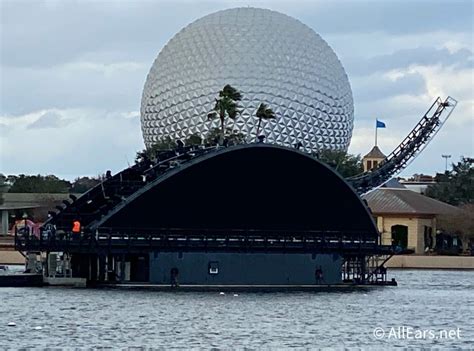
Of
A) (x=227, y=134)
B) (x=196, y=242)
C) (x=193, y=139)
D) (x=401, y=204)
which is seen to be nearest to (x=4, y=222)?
(x=193, y=139)

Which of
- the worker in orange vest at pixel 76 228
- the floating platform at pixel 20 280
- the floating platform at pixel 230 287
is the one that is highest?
the worker in orange vest at pixel 76 228

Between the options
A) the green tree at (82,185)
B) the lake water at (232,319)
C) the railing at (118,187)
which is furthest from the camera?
the green tree at (82,185)

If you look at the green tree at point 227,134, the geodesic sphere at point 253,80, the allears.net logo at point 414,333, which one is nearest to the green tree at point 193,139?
the green tree at point 227,134

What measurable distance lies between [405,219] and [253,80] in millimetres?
17303

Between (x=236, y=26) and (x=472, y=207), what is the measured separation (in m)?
25.4

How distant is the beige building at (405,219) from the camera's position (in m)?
146

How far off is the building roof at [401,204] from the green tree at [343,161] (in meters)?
2.71

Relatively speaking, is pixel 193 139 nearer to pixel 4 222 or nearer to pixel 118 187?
pixel 4 222

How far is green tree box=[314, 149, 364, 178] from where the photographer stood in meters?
144

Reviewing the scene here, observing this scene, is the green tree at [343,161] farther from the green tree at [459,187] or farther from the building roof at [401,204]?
the green tree at [459,187]

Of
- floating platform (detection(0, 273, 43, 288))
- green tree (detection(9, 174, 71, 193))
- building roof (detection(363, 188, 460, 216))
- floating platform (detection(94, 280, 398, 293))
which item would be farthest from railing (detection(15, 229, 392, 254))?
green tree (detection(9, 174, 71, 193))

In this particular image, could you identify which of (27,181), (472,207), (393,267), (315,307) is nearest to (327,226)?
(315,307)

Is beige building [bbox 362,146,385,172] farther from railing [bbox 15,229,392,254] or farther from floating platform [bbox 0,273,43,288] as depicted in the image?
floating platform [bbox 0,273,43,288]

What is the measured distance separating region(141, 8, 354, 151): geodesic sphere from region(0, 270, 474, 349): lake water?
55.5 meters
